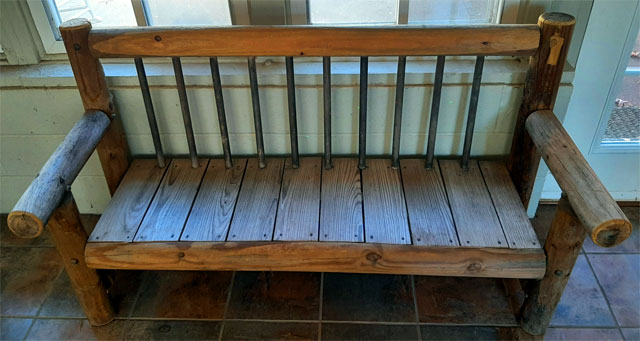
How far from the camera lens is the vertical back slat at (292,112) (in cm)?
154

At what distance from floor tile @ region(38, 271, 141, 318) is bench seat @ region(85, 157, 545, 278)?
327 mm

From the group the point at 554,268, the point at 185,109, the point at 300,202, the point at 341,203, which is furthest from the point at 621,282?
the point at 185,109

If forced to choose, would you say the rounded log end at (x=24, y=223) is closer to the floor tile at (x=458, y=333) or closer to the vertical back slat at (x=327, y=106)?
the vertical back slat at (x=327, y=106)

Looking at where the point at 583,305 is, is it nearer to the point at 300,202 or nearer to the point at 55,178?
the point at 300,202

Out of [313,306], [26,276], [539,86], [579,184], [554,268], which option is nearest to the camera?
[579,184]

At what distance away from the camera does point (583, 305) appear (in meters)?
1.68

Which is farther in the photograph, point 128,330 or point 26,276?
point 26,276

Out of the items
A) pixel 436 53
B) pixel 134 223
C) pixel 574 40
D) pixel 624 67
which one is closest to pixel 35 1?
pixel 134 223

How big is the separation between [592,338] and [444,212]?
25.4 inches

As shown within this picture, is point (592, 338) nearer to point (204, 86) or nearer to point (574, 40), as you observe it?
point (574, 40)

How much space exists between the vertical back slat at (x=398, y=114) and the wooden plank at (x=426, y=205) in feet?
0.19

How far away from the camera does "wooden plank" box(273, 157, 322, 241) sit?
1438mm

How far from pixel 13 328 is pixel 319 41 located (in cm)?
139

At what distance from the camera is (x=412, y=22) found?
65.7 inches
